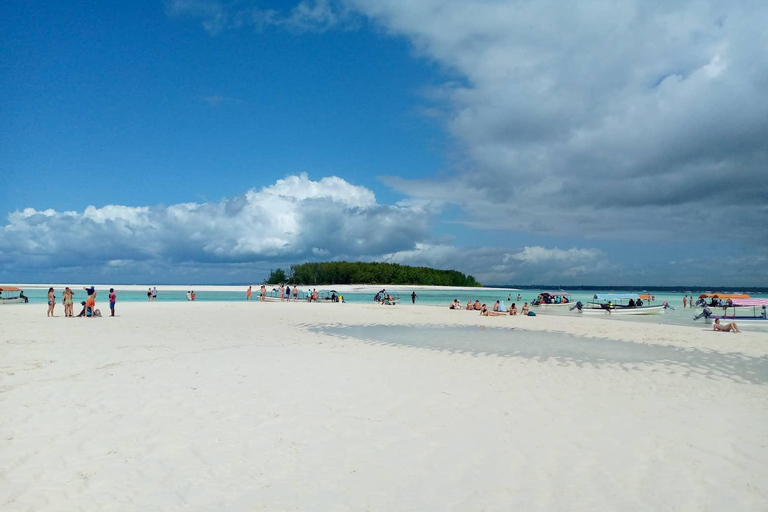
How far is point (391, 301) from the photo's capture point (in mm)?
50750

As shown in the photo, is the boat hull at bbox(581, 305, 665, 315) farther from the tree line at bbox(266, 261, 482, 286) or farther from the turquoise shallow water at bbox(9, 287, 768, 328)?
the tree line at bbox(266, 261, 482, 286)

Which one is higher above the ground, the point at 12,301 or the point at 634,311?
the point at 12,301

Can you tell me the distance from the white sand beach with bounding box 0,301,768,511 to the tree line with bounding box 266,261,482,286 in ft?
410

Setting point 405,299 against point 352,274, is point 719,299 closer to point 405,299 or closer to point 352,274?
point 405,299

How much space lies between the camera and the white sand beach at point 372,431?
17.4ft

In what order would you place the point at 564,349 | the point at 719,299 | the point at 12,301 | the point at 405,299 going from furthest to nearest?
the point at 405,299 < the point at 12,301 < the point at 719,299 < the point at 564,349

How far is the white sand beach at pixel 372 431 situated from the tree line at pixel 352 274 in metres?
125

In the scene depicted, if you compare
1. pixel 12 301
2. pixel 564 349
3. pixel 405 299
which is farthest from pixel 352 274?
pixel 564 349

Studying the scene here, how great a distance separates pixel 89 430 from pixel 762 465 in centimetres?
923

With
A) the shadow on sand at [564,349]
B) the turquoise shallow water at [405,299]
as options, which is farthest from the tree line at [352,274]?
the shadow on sand at [564,349]

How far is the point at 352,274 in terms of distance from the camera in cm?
14438

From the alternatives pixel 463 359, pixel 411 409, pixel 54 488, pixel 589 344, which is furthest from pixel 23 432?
pixel 589 344

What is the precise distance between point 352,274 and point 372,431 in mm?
137358

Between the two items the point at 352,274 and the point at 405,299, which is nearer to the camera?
the point at 405,299
